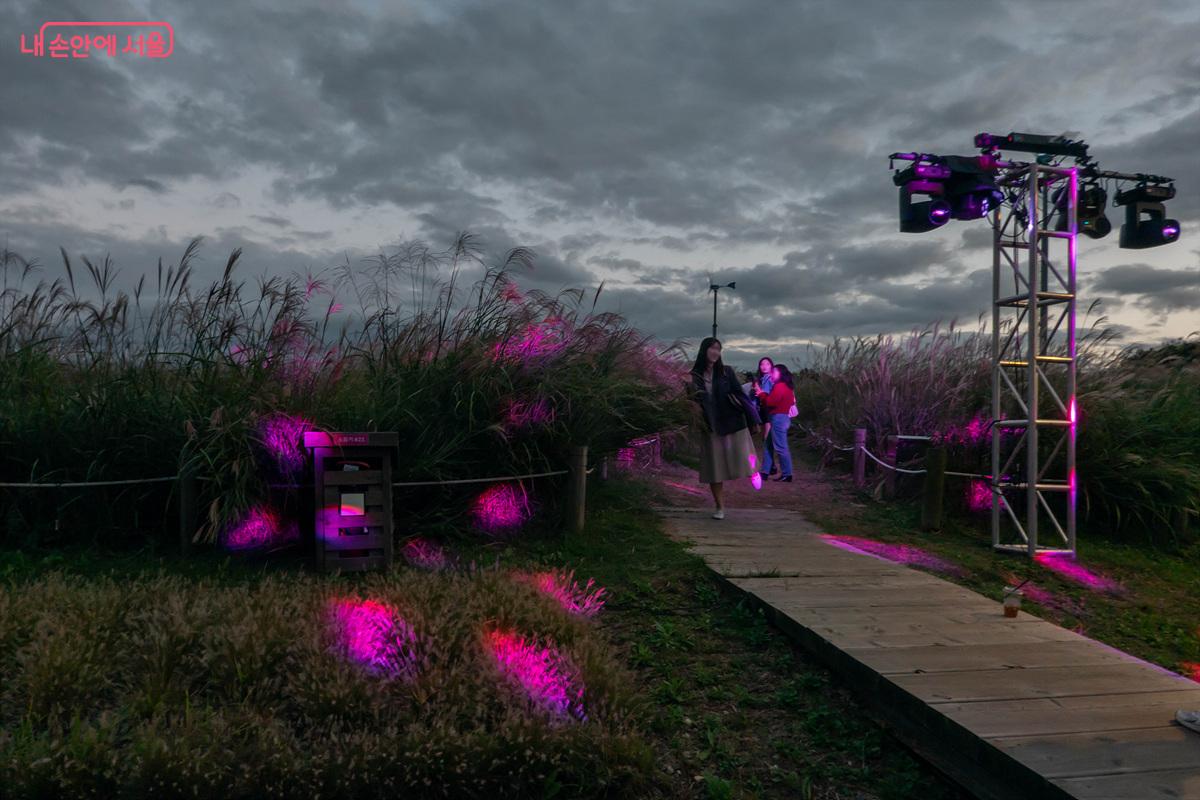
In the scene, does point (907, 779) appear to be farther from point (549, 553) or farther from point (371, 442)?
point (371, 442)

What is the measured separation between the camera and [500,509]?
20.9ft

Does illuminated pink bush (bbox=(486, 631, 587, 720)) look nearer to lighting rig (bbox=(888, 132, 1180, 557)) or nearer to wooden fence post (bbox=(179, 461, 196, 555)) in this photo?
wooden fence post (bbox=(179, 461, 196, 555))

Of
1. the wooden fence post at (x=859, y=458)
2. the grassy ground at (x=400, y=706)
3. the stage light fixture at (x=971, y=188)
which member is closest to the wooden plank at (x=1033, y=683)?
the grassy ground at (x=400, y=706)

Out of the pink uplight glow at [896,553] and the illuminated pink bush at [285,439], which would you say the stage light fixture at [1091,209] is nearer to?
the pink uplight glow at [896,553]

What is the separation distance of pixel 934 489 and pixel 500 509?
467 cm

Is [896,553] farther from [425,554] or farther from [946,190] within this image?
[425,554]

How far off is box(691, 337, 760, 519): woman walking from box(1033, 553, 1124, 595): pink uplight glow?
9.23 feet

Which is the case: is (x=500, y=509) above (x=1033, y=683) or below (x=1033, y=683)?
above

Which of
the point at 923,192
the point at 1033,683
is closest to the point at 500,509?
the point at 1033,683

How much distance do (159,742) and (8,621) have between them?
5.89ft

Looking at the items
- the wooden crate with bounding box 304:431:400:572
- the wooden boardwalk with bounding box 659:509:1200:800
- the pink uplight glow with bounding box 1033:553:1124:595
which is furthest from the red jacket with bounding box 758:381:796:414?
the wooden crate with bounding box 304:431:400:572

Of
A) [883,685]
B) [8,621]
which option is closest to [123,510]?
[8,621]

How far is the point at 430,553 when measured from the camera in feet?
19.3

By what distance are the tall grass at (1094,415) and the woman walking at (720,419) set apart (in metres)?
2.80
